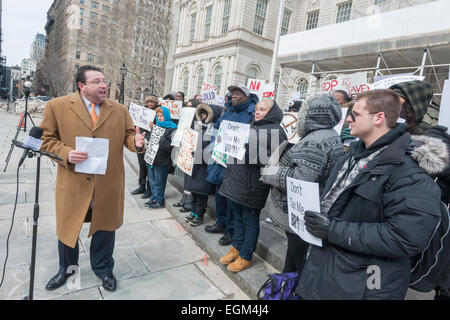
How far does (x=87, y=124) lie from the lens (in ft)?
7.83

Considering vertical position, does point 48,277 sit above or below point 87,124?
below

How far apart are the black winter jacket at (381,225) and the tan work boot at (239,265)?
1.46 m

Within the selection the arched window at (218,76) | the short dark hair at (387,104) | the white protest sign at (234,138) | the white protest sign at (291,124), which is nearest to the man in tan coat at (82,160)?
the white protest sign at (234,138)

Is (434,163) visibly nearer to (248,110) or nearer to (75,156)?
(248,110)

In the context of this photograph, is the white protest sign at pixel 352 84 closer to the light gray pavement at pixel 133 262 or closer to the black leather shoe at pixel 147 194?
the black leather shoe at pixel 147 194

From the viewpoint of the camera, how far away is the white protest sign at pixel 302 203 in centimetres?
161

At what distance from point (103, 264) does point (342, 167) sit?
245cm

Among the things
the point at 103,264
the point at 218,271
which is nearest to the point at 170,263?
the point at 218,271

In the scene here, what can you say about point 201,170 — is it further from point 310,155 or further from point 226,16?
point 226,16

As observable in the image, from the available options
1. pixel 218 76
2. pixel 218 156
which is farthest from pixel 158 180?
pixel 218 76

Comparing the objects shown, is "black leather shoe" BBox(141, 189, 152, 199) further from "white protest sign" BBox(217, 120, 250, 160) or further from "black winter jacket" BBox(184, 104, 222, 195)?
"white protest sign" BBox(217, 120, 250, 160)

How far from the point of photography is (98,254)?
2650mm

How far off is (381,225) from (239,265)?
6.26ft
